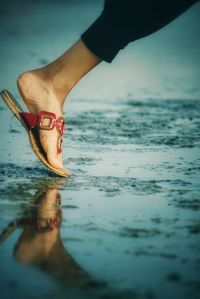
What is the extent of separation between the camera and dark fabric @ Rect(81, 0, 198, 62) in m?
2.30

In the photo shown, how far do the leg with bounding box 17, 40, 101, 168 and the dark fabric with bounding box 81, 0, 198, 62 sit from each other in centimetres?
6

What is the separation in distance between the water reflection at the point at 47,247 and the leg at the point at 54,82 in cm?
59

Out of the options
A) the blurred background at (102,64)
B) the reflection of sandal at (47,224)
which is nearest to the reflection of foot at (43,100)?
the reflection of sandal at (47,224)

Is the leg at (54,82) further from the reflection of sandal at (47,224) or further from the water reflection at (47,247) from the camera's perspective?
the reflection of sandal at (47,224)

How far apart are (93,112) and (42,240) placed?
3.03 metres

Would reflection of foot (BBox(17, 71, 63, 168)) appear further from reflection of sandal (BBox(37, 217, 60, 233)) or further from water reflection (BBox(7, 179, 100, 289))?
reflection of sandal (BBox(37, 217, 60, 233))

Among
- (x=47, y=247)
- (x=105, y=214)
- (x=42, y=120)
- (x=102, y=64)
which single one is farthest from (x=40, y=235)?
(x=102, y=64)

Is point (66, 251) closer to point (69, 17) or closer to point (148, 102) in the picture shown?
point (148, 102)

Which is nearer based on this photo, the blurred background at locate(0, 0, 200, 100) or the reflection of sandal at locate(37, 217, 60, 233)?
the reflection of sandal at locate(37, 217, 60, 233)

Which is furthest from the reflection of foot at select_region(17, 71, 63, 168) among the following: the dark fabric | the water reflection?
the water reflection

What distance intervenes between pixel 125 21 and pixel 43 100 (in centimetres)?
47

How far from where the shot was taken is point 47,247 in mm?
1380

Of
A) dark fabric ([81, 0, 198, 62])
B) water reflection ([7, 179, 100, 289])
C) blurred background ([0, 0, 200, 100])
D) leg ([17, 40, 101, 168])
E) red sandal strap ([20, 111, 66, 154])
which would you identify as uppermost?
blurred background ([0, 0, 200, 100])

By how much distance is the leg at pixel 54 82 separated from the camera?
7.87 ft
